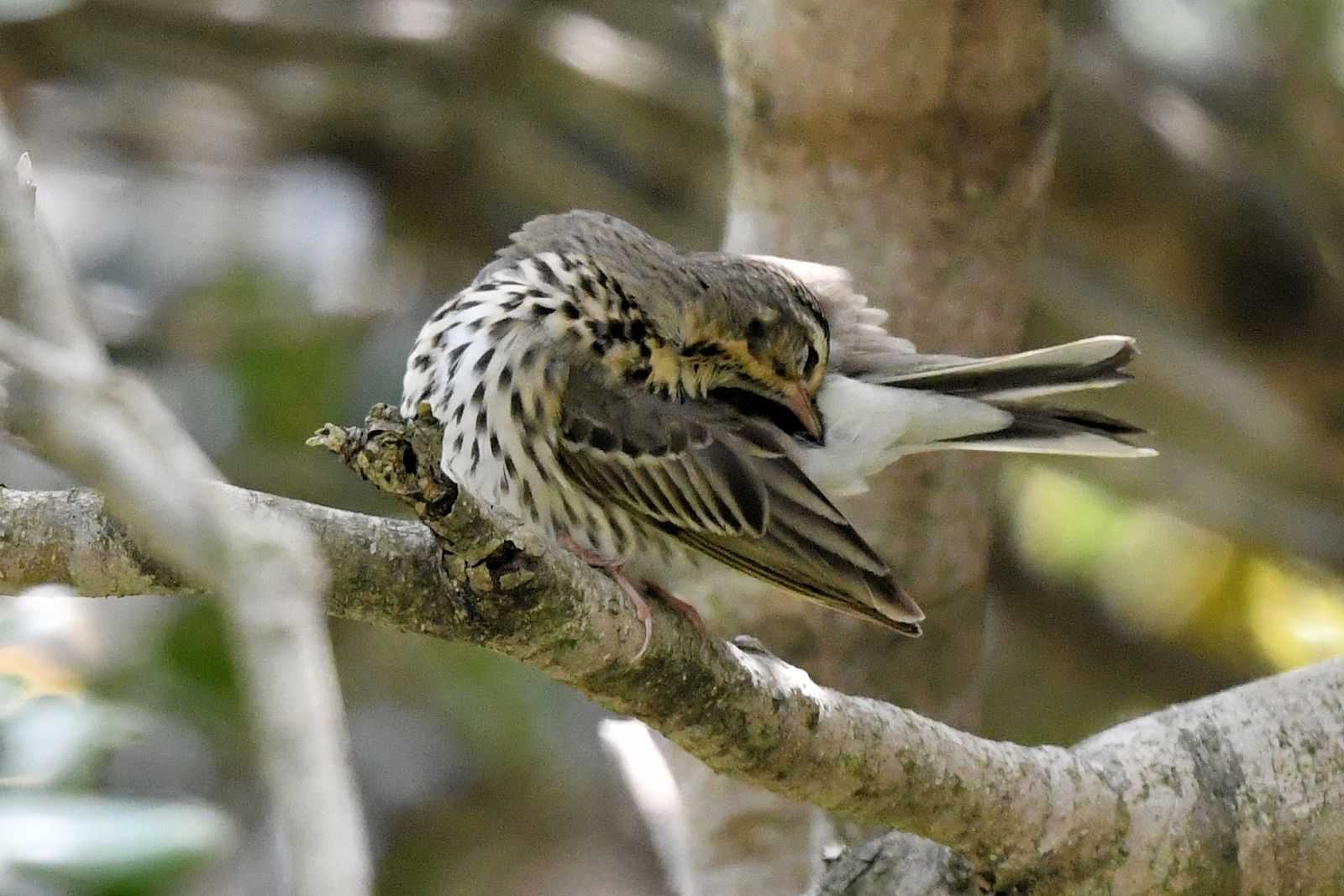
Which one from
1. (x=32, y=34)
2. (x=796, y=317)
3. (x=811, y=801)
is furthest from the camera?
(x=32, y=34)

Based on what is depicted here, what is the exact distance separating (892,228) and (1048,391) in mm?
736

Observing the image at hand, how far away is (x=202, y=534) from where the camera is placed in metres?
0.67

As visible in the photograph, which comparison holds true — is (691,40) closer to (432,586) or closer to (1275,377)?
(1275,377)

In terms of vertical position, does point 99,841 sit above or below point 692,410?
below

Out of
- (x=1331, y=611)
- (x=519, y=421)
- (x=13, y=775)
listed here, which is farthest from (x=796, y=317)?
(x=1331, y=611)

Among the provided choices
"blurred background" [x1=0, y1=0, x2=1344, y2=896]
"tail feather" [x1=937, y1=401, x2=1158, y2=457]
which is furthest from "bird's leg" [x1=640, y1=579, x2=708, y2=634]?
"blurred background" [x1=0, y1=0, x2=1344, y2=896]

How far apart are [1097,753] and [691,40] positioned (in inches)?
116

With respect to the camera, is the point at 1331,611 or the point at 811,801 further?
the point at 1331,611

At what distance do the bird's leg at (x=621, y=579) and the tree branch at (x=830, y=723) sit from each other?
0.05 feet

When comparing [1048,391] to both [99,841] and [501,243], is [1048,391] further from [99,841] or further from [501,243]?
[501,243]

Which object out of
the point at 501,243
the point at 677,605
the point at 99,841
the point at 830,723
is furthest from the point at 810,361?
the point at 501,243

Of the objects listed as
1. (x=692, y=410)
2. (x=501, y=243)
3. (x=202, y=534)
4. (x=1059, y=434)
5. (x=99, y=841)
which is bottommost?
(x=501, y=243)

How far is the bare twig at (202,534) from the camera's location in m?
0.65

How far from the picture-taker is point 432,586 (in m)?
1.68
